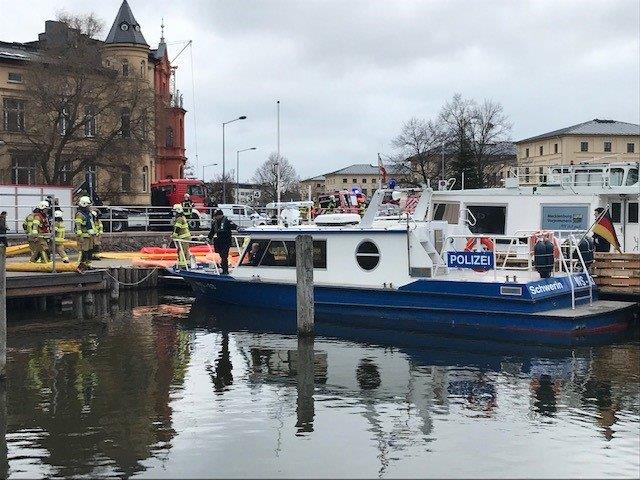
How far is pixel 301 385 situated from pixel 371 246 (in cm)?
633

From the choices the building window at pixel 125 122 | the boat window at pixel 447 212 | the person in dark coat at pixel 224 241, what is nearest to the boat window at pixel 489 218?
the boat window at pixel 447 212

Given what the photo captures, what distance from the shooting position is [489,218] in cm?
2136

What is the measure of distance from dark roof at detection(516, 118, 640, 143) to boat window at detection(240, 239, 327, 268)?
76.3 metres

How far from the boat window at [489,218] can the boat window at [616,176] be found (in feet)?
10.4

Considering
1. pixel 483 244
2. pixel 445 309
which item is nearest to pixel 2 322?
pixel 445 309

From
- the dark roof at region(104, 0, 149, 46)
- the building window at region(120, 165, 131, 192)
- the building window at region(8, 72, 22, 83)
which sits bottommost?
the building window at region(120, 165, 131, 192)

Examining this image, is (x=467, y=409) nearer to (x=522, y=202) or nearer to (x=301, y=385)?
(x=301, y=385)

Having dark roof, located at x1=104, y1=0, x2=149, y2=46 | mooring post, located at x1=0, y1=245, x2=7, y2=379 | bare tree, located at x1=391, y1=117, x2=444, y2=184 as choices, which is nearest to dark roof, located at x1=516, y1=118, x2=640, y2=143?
bare tree, located at x1=391, y1=117, x2=444, y2=184

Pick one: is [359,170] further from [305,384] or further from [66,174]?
[305,384]

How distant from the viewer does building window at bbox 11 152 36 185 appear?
152ft

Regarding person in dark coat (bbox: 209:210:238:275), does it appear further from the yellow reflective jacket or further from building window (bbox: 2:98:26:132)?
building window (bbox: 2:98:26:132)

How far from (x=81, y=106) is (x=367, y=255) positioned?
30086 millimetres

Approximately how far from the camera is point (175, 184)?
46.7 m

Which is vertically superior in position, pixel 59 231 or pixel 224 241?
pixel 59 231
